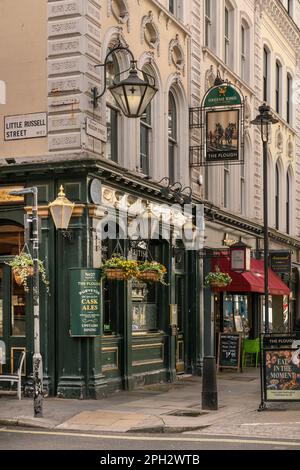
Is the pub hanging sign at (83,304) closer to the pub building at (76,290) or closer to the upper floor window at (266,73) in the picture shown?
the pub building at (76,290)

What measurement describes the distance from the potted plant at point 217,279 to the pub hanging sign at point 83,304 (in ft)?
23.2

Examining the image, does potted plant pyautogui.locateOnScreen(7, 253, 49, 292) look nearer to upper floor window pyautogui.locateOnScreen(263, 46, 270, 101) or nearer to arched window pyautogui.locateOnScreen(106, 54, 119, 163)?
arched window pyautogui.locateOnScreen(106, 54, 119, 163)

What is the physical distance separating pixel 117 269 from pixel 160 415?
137 inches

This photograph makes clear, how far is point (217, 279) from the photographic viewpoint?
2264 centimetres

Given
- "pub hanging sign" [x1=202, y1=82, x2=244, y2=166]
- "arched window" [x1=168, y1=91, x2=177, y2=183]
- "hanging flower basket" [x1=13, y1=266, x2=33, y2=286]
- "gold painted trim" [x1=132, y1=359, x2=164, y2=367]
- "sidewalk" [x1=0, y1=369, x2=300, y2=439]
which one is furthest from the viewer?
"arched window" [x1=168, y1=91, x2=177, y2=183]

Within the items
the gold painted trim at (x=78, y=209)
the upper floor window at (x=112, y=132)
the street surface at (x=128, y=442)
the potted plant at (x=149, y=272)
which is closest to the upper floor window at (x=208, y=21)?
the upper floor window at (x=112, y=132)

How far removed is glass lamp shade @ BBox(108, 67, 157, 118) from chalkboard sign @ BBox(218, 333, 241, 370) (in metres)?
8.87

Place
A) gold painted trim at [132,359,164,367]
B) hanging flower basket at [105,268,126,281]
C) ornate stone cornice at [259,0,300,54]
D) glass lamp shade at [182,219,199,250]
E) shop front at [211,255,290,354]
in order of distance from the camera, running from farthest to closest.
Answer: ornate stone cornice at [259,0,300,54] < shop front at [211,255,290,354] < glass lamp shade at [182,219,199,250] < gold painted trim at [132,359,164,367] < hanging flower basket at [105,268,126,281]

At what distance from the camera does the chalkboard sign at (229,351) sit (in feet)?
75.6

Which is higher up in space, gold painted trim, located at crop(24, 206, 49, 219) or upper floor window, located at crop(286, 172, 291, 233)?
upper floor window, located at crop(286, 172, 291, 233)

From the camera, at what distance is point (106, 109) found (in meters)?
17.8

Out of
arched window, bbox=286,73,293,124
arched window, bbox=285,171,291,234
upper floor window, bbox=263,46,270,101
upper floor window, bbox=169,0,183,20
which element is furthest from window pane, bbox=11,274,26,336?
arched window, bbox=286,73,293,124

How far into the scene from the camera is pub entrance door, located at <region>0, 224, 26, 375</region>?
16812 mm
